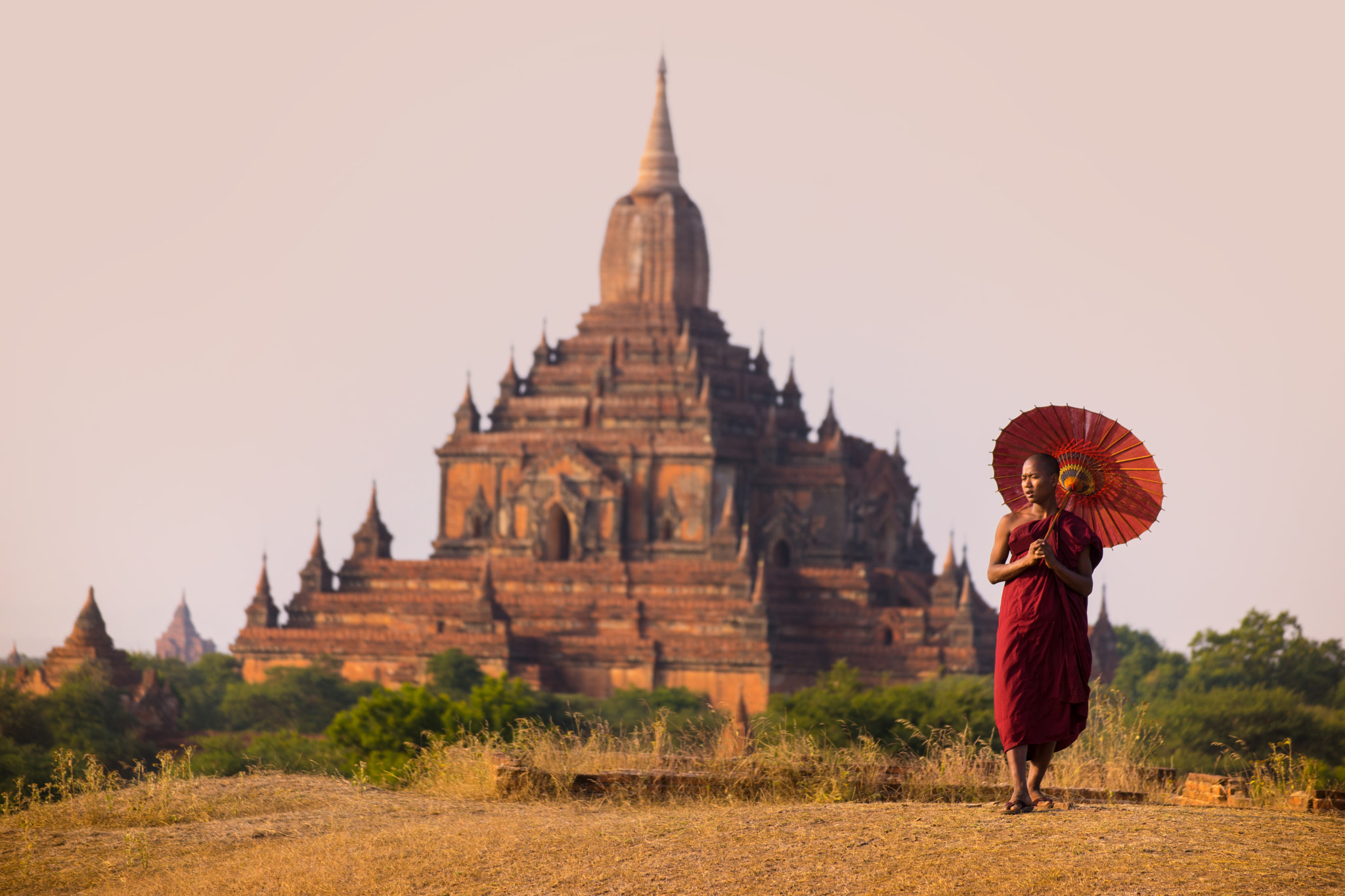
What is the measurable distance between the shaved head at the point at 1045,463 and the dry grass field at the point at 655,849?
234 centimetres

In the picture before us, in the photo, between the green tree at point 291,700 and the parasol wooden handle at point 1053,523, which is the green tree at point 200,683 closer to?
the green tree at point 291,700

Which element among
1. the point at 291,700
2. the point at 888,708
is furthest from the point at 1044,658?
the point at 291,700

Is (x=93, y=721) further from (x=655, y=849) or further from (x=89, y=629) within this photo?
(x=655, y=849)

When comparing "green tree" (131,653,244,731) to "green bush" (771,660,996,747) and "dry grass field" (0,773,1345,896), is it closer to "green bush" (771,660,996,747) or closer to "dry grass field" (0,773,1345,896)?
"green bush" (771,660,996,747)

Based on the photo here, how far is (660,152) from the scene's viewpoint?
207 ft

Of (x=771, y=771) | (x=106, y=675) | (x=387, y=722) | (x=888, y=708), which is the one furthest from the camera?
(x=106, y=675)

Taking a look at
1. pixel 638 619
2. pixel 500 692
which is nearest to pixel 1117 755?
pixel 500 692

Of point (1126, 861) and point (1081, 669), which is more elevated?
point (1081, 669)

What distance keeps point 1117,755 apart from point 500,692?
2010cm

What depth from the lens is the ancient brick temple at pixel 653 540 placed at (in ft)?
171

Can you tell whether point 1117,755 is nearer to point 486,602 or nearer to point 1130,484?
point 1130,484

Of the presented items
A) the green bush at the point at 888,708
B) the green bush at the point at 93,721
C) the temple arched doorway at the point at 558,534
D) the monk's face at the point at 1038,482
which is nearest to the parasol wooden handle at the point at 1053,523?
the monk's face at the point at 1038,482

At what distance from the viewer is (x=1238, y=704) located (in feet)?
139

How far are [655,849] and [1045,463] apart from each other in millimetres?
3762
